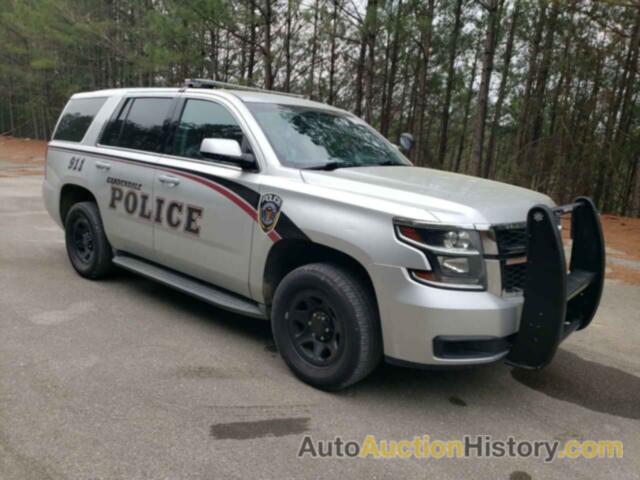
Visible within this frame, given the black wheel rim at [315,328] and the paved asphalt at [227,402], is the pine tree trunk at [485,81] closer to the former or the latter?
the paved asphalt at [227,402]

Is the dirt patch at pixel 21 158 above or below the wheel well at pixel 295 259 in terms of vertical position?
below

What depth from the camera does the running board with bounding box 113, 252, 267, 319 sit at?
3.85 metres

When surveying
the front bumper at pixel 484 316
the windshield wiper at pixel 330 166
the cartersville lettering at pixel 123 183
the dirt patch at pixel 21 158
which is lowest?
the dirt patch at pixel 21 158

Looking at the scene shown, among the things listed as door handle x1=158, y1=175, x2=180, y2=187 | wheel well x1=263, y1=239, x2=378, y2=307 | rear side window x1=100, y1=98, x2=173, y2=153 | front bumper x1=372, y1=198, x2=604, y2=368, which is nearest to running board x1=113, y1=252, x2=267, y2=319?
wheel well x1=263, y1=239, x2=378, y2=307

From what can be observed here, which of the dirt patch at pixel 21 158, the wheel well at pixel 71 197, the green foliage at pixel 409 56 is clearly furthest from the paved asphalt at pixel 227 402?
the dirt patch at pixel 21 158

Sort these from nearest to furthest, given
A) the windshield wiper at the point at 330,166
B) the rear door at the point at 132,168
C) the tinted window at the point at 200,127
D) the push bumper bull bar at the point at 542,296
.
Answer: the push bumper bull bar at the point at 542,296 → the windshield wiper at the point at 330,166 → the tinted window at the point at 200,127 → the rear door at the point at 132,168

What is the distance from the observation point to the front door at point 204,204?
3.79 m

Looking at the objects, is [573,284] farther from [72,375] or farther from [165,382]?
[72,375]

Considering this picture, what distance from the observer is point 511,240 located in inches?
120

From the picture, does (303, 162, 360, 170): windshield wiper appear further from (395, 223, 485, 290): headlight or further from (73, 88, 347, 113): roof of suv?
(395, 223, 485, 290): headlight

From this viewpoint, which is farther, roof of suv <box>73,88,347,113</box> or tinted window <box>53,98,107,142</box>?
tinted window <box>53,98,107,142</box>

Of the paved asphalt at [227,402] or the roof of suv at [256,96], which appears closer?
the paved asphalt at [227,402]

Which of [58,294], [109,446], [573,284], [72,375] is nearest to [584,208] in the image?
[573,284]

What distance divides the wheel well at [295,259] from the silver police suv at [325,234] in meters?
0.01
